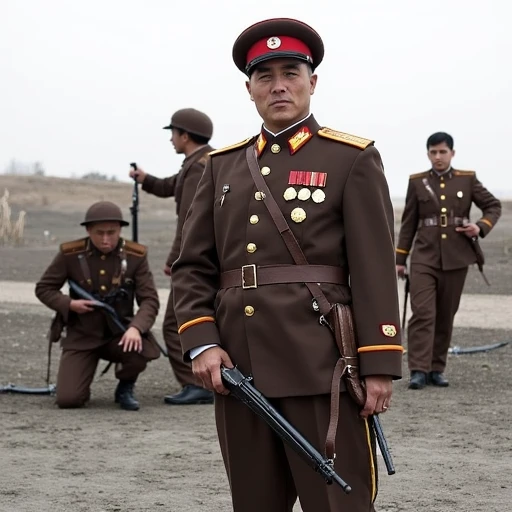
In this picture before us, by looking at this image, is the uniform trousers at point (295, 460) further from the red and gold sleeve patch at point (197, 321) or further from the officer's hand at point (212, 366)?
the red and gold sleeve patch at point (197, 321)

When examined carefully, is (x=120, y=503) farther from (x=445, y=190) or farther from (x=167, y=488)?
(x=445, y=190)

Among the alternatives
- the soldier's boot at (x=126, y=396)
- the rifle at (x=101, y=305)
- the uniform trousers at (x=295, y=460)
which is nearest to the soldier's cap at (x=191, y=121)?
the rifle at (x=101, y=305)

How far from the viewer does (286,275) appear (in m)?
4.03

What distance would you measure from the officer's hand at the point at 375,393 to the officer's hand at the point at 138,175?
Answer: 611cm

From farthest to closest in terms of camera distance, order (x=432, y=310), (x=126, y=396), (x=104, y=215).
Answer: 1. (x=432, y=310)
2. (x=126, y=396)
3. (x=104, y=215)

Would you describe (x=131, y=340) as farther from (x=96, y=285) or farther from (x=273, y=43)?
(x=273, y=43)

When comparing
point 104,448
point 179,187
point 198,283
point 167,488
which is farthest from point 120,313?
point 198,283

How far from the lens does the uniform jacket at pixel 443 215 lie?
1002 cm

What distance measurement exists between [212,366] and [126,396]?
504 cm

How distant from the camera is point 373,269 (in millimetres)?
3943

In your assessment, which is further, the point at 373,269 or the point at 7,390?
the point at 7,390

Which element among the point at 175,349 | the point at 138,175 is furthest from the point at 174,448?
the point at 138,175

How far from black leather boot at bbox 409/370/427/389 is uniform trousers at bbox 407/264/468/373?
48 millimetres

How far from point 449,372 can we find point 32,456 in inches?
190
